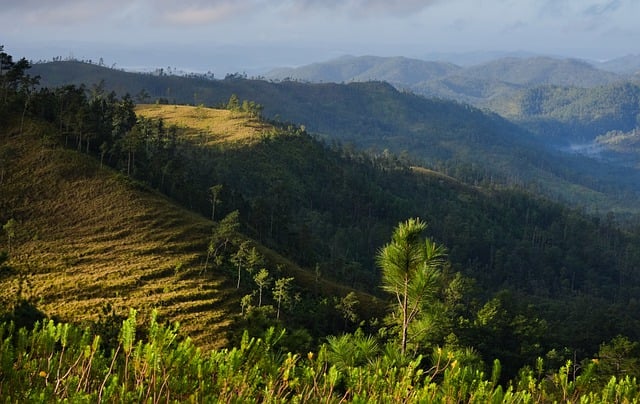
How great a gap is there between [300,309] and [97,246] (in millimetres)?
28392

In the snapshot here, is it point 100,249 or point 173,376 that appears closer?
point 173,376

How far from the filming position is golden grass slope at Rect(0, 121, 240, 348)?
6253cm

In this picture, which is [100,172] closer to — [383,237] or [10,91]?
[10,91]

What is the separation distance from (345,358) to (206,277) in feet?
202

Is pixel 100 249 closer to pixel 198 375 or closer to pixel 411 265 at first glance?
pixel 411 265

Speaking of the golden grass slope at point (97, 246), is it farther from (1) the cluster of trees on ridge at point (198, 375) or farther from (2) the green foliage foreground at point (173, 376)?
(2) the green foliage foreground at point (173, 376)

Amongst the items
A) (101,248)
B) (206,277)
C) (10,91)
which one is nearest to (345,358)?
(206,277)

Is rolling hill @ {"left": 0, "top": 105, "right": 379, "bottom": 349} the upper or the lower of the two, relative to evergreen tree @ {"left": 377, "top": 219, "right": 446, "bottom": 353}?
lower

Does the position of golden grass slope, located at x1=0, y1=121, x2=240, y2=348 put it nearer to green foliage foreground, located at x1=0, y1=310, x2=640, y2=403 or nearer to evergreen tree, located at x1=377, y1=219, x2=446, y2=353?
evergreen tree, located at x1=377, y1=219, x2=446, y2=353

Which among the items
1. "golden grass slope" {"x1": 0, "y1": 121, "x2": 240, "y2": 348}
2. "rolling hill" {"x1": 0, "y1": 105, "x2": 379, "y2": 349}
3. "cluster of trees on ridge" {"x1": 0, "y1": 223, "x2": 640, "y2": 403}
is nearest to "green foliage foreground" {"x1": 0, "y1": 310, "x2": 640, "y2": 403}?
"cluster of trees on ridge" {"x1": 0, "y1": 223, "x2": 640, "y2": 403}

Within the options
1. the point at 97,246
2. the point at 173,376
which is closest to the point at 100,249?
the point at 97,246

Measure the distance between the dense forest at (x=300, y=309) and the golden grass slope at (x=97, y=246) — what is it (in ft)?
3.95

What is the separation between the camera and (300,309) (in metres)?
73.5

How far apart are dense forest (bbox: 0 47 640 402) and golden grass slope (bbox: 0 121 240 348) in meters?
1.20
